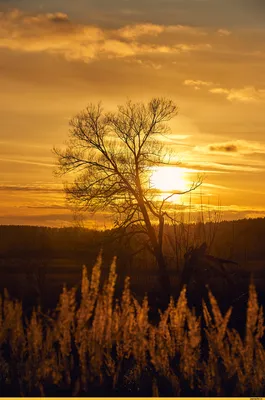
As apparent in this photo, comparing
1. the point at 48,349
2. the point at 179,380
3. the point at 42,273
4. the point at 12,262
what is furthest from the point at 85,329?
the point at 12,262

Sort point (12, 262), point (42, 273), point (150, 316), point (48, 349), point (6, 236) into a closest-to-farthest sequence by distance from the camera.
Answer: point (48, 349) < point (150, 316) < point (42, 273) < point (12, 262) < point (6, 236)

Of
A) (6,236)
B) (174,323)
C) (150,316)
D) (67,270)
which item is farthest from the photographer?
(6,236)

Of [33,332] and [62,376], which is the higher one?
[33,332]

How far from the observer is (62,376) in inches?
429

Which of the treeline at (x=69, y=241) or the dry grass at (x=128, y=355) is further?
the treeline at (x=69, y=241)

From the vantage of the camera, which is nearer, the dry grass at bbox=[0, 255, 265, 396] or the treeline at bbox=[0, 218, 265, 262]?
the dry grass at bbox=[0, 255, 265, 396]

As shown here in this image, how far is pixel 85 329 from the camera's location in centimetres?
1021

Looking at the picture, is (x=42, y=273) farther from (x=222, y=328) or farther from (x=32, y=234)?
(x=32, y=234)

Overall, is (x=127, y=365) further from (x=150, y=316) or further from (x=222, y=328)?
(x=150, y=316)

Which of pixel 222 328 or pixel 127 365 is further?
pixel 127 365

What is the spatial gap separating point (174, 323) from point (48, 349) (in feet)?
6.74

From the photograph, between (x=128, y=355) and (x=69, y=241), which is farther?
(x=69, y=241)

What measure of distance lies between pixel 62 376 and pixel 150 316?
11.8 meters

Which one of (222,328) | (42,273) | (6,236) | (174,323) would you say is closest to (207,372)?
(222,328)
